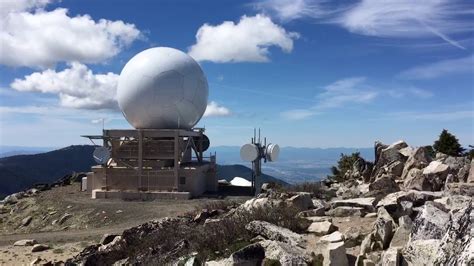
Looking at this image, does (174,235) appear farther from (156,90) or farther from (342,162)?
(156,90)

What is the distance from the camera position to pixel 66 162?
13800 cm

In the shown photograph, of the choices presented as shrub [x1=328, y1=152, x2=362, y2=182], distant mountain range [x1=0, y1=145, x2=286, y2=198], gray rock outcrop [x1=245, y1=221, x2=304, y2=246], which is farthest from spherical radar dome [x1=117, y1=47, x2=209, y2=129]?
distant mountain range [x1=0, y1=145, x2=286, y2=198]

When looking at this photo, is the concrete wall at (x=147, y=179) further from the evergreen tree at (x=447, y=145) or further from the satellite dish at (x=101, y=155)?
the evergreen tree at (x=447, y=145)

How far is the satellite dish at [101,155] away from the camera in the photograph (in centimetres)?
3209

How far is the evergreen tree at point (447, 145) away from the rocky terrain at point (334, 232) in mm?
8785

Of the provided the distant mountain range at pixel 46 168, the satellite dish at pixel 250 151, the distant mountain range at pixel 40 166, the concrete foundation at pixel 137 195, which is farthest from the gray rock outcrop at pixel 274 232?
the distant mountain range at pixel 40 166

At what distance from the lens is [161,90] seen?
3288 centimetres

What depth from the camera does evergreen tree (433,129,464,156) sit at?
84.4 ft

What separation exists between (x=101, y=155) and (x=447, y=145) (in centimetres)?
2100

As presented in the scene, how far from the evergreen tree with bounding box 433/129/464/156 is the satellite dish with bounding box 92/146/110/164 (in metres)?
Result: 20.0

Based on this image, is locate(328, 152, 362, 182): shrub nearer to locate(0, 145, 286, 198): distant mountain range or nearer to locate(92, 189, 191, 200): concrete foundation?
locate(92, 189, 191, 200): concrete foundation

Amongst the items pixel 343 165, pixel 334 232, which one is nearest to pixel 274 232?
pixel 334 232

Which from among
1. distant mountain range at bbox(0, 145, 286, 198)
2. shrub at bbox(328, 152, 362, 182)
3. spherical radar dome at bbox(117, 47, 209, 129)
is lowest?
distant mountain range at bbox(0, 145, 286, 198)

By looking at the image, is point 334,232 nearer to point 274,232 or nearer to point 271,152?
point 274,232
